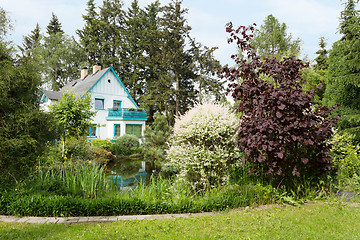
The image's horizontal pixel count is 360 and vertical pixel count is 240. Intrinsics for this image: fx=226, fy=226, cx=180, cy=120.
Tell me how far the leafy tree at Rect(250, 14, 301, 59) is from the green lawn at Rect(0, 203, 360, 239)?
24.7 metres

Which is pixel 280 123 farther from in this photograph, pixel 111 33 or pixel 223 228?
pixel 111 33

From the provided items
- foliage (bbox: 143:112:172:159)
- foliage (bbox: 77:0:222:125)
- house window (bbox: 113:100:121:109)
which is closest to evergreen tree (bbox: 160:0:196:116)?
foliage (bbox: 77:0:222:125)

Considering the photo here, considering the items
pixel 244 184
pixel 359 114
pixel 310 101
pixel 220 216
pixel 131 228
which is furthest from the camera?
pixel 359 114

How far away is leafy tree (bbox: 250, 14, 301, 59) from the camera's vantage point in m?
26.0

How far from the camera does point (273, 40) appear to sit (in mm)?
25984

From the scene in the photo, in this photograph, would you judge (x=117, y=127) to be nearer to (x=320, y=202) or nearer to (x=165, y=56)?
(x=165, y=56)

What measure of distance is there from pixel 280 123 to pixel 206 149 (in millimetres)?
1728

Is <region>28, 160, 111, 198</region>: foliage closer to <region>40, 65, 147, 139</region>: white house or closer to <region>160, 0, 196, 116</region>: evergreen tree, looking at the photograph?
<region>40, 65, 147, 139</region>: white house

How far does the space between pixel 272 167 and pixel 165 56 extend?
23.1 metres

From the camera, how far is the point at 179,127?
5.88 metres

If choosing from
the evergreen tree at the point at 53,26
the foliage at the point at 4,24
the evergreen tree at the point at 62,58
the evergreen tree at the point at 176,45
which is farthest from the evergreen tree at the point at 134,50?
the foliage at the point at 4,24

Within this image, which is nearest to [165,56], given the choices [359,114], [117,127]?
[117,127]

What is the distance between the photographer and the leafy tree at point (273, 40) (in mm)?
26000

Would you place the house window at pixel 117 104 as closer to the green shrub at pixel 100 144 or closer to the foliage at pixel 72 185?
the green shrub at pixel 100 144
